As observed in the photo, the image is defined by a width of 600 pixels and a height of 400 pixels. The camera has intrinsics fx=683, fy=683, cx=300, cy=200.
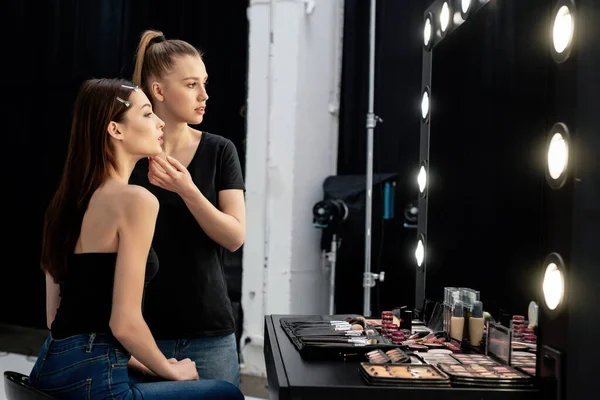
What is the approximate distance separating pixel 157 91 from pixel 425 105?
965mm

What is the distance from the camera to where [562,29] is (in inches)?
45.1

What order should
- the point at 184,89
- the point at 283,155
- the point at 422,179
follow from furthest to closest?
the point at 283,155 → the point at 422,179 → the point at 184,89

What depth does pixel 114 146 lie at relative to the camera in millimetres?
1344

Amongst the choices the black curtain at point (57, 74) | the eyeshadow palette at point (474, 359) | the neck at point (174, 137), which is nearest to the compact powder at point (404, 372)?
the eyeshadow palette at point (474, 359)

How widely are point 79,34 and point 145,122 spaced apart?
14.2ft

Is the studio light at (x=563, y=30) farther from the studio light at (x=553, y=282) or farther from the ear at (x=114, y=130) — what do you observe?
the ear at (x=114, y=130)

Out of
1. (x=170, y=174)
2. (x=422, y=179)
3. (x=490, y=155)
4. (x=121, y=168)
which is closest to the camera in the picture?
(x=121, y=168)

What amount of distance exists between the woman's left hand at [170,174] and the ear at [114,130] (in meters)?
0.13

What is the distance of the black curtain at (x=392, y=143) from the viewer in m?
4.07

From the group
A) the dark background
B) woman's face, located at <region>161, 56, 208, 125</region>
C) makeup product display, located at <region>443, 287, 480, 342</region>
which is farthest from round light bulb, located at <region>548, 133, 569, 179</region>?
woman's face, located at <region>161, 56, 208, 125</region>

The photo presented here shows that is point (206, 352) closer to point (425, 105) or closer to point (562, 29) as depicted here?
point (562, 29)

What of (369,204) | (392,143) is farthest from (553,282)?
(392,143)

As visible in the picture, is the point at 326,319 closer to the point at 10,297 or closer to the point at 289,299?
the point at 289,299

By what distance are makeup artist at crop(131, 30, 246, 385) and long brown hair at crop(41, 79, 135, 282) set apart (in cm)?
17
